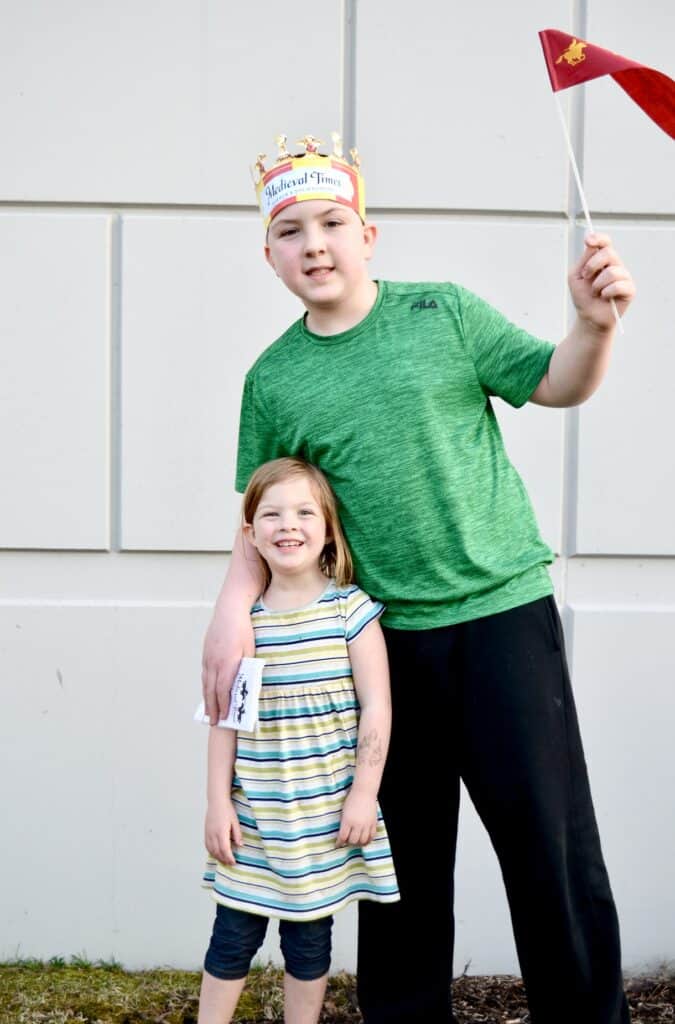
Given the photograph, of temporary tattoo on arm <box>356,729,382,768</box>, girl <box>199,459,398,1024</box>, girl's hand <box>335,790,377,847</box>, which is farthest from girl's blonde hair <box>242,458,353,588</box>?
girl's hand <box>335,790,377,847</box>

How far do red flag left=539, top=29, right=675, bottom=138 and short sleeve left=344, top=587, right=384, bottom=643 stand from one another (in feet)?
3.24

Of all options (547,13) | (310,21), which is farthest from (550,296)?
(310,21)

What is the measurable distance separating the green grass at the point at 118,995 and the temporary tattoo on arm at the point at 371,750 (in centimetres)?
124

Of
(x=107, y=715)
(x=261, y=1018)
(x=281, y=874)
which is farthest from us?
(x=107, y=715)

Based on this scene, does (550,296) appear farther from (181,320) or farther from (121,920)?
(121,920)

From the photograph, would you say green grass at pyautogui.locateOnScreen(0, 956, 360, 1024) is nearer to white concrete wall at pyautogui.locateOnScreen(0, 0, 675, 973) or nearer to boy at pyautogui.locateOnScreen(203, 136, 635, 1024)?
white concrete wall at pyautogui.locateOnScreen(0, 0, 675, 973)

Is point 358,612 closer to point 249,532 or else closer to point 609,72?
point 249,532

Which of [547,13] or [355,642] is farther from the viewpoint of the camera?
[547,13]

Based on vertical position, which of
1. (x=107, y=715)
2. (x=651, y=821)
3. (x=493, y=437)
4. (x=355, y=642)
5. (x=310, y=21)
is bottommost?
(x=651, y=821)

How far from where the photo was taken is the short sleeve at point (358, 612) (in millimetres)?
2271

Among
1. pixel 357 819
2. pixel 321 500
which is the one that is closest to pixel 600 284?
pixel 321 500

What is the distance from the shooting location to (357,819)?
223 cm

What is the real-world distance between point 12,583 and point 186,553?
0.49 metres

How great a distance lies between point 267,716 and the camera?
7.47ft
